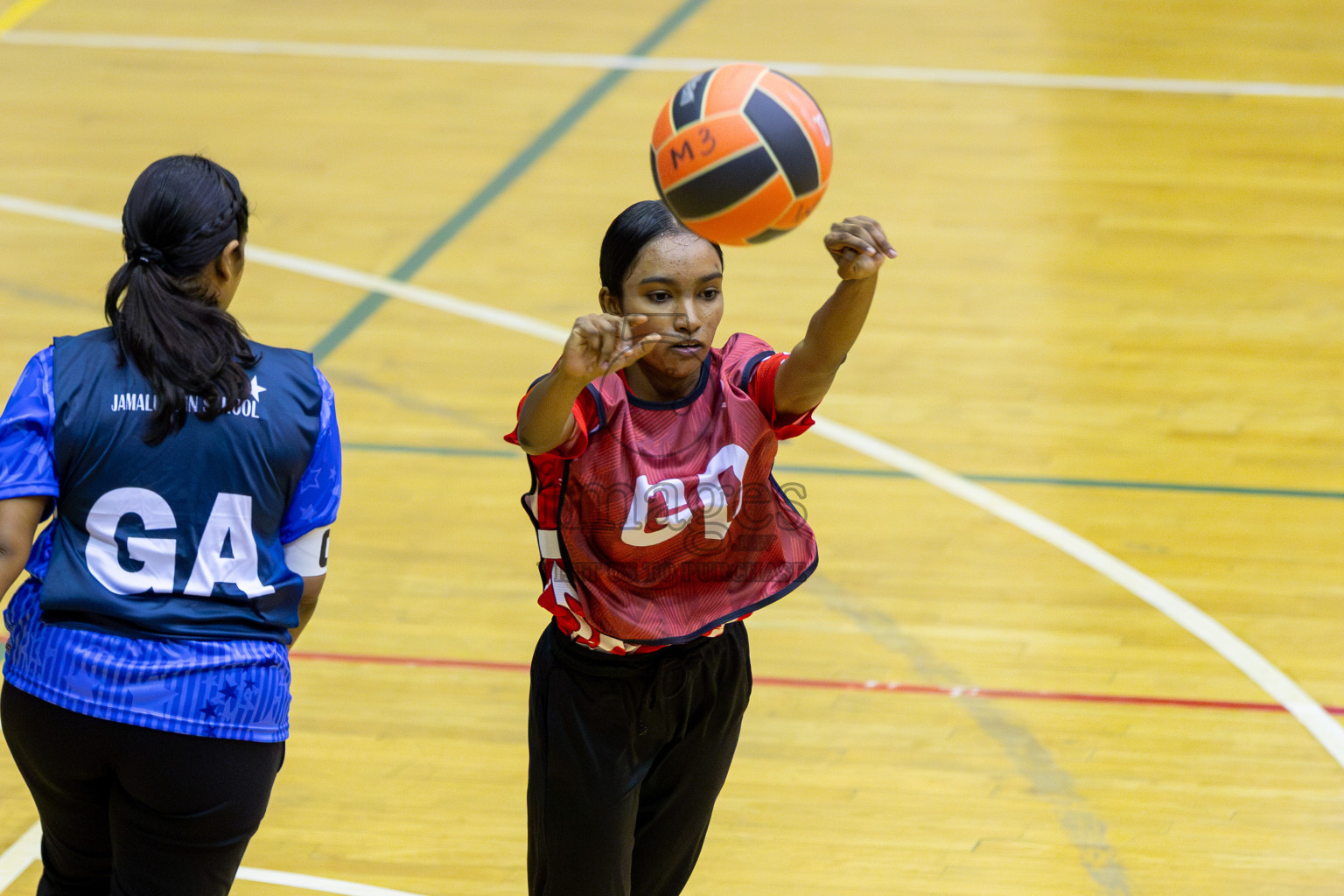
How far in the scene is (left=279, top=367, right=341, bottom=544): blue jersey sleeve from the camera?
9.28 feet

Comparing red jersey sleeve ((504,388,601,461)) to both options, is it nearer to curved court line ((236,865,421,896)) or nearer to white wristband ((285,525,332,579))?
white wristband ((285,525,332,579))

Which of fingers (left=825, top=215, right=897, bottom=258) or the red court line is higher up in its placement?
fingers (left=825, top=215, right=897, bottom=258)

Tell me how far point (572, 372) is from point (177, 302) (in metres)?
0.68

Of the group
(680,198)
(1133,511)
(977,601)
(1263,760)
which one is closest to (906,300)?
(1133,511)

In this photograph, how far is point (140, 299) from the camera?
8.76ft

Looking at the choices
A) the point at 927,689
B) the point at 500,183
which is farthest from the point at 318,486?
the point at 500,183

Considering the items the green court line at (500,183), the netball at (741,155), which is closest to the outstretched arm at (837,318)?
the netball at (741,155)

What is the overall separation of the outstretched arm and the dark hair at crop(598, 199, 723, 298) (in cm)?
22

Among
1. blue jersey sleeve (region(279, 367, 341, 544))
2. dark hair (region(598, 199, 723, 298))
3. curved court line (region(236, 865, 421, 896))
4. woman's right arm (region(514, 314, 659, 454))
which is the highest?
dark hair (region(598, 199, 723, 298))

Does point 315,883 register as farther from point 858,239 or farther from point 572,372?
point 858,239

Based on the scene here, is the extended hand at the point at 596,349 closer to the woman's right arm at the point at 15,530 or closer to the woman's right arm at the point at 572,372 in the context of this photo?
the woman's right arm at the point at 572,372

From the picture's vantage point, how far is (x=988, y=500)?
600 centimetres

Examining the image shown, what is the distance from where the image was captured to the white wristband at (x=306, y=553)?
288 centimetres

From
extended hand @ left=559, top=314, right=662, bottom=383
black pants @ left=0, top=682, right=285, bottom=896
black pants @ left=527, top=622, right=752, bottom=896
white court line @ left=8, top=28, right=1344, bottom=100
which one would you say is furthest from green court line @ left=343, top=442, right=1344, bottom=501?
white court line @ left=8, top=28, right=1344, bottom=100
